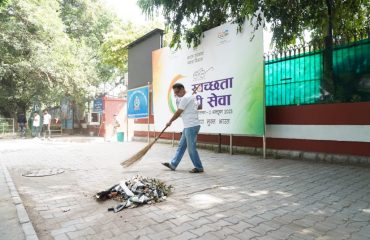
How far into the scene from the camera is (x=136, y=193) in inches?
177

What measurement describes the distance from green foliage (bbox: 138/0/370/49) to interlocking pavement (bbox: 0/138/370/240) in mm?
3377

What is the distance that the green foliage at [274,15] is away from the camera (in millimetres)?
7062

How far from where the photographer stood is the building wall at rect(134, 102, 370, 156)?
6660 millimetres

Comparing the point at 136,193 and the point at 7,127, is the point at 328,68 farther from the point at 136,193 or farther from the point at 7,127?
the point at 7,127

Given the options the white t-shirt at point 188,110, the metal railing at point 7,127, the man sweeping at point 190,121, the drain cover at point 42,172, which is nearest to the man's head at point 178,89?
the man sweeping at point 190,121

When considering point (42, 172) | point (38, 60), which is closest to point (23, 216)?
point (42, 172)

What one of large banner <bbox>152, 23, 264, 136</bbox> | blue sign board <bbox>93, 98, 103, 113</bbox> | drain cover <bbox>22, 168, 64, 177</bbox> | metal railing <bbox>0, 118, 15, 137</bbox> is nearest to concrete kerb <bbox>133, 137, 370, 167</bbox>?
large banner <bbox>152, 23, 264, 136</bbox>

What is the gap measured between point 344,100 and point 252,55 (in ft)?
8.11

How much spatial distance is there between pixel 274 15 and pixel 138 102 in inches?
304

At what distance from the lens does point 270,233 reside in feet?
10.5

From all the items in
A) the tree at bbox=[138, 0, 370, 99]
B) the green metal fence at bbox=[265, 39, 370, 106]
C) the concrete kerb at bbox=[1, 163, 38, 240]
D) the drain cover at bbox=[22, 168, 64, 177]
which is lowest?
the concrete kerb at bbox=[1, 163, 38, 240]

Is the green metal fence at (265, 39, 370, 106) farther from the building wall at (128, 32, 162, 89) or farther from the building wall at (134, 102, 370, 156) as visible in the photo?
the building wall at (128, 32, 162, 89)

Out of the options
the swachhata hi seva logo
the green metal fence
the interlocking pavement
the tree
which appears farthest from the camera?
the swachhata hi seva logo

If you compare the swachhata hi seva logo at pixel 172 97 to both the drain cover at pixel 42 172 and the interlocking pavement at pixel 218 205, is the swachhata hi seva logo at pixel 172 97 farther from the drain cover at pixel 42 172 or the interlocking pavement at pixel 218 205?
the drain cover at pixel 42 172
